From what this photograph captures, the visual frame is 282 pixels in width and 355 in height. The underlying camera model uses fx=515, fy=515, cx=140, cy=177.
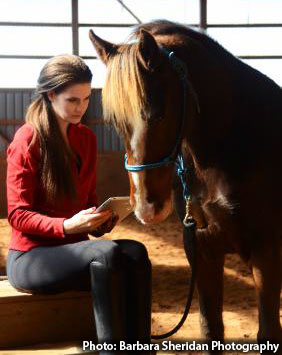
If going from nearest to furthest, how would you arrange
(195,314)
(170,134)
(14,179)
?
(170,134) < (14,179) < (195,314)

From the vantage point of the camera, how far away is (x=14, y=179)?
1700mm

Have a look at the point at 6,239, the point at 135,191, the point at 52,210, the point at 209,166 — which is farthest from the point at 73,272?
the point at 6,239

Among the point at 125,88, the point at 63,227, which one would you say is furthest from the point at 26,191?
the point at 125,88

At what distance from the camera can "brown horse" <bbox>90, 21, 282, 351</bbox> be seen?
137cm

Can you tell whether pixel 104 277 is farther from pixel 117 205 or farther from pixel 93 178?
pixel 93 178

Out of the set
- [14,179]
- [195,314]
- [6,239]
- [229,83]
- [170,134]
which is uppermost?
[229,83]

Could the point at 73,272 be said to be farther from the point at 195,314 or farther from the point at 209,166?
the point at 195,314

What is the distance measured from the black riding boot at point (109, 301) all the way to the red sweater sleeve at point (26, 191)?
19 cm

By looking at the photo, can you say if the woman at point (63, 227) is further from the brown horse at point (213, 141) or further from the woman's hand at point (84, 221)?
the brown horse at point (213, 141)

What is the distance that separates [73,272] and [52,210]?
10.4 inches

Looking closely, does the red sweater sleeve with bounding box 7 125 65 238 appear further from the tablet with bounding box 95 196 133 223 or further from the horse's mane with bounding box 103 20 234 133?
the horse's mane with bounding box 103 20 234 133

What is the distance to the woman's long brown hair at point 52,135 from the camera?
1.68 meters

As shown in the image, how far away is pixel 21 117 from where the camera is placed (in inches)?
316

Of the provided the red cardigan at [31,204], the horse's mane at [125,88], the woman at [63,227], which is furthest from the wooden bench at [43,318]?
the horse's mane at [125,88]
